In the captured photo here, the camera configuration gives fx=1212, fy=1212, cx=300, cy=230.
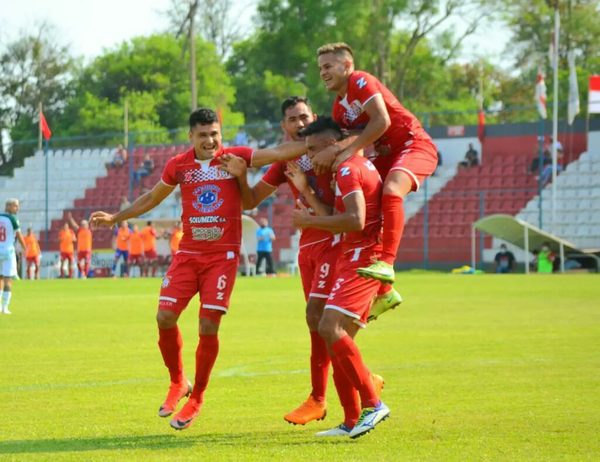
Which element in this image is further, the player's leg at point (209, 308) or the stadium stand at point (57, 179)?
the stadium stand at point (57, 179)

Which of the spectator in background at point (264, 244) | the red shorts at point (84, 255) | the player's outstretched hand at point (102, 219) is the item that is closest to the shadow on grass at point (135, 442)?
the player's outstretched hand at point (102, 219)

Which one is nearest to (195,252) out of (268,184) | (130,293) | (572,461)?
(268,184)

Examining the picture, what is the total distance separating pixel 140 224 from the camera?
48188mm

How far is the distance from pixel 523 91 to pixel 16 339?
6454cm

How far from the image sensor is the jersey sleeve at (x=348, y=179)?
820 cm

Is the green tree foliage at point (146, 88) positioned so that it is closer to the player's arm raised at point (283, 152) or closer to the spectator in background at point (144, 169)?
the spectator in background at point (144, 169)

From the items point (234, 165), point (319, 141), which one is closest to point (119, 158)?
point (234, 165)

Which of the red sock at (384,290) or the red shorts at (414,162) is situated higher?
the red shorts at (414,162)

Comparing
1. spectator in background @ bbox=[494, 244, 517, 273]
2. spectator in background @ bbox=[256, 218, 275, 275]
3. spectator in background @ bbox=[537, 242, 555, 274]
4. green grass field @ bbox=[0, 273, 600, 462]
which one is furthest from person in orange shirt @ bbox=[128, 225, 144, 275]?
green grass field @ bbox=[0, 273, 600, 462]

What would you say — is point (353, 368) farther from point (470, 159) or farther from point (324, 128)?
point (470, 159)

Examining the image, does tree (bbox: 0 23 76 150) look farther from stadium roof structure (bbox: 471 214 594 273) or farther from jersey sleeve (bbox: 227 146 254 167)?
jersey sleeve (bbox: 227 146 254 167)

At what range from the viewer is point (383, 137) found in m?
9.20

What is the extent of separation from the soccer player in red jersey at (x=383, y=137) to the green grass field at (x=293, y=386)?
137cm

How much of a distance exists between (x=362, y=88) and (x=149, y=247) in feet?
119
